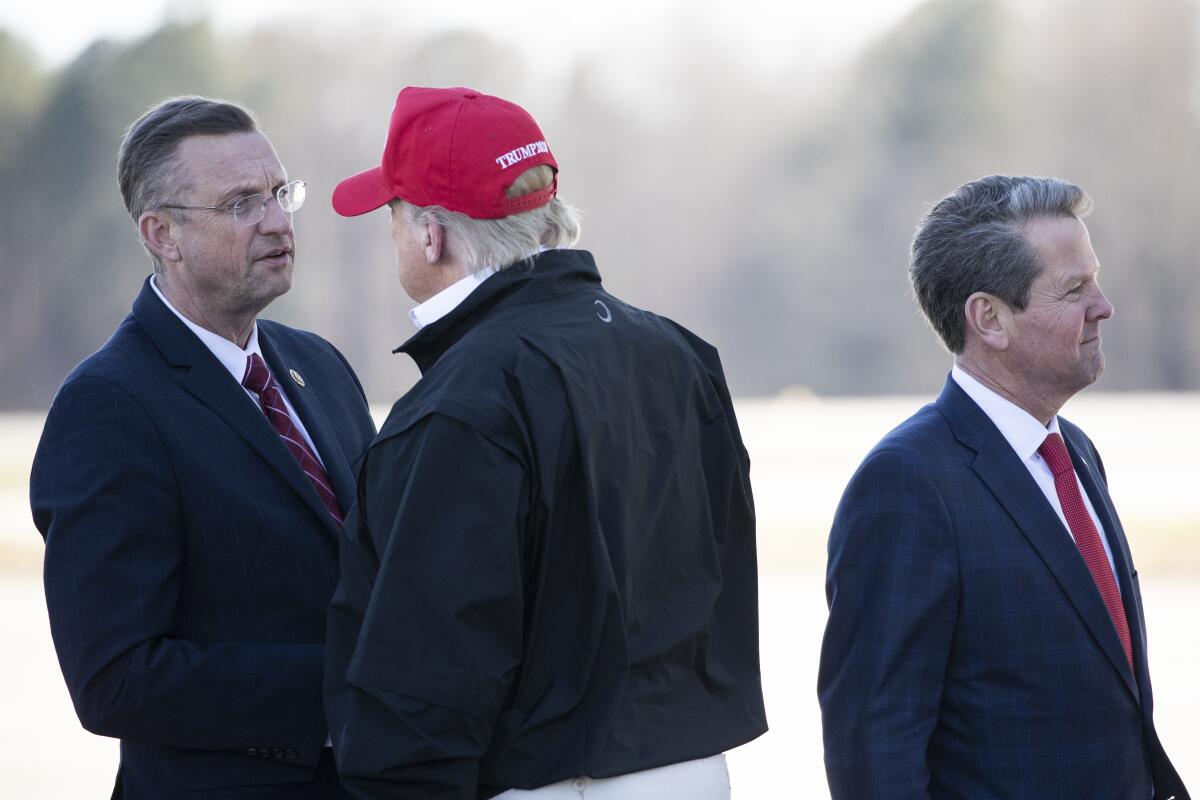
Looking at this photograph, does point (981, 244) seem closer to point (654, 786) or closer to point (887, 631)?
point (887, 631)

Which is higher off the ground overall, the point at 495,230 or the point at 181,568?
the point at 495,230

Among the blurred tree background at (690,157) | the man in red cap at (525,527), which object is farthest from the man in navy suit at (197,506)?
the blurred tree background at (690,157)

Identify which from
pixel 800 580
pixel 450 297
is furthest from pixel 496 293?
pixel 800 580

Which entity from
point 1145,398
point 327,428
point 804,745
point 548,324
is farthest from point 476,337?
point 1145,398

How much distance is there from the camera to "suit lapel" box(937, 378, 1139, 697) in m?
1.84

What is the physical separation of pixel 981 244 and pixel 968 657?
612 mm

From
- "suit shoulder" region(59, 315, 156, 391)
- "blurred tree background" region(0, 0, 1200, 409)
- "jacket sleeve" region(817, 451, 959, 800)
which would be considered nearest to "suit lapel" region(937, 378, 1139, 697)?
"jacket sleeve" region(817, 451, 959, 800)

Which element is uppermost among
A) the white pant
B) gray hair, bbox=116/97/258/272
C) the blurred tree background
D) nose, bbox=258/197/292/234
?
the blurred tree background

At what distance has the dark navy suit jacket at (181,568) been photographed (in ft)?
6.02

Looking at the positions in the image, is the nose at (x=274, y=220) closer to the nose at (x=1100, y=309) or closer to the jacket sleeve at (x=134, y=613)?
the jacket sleeve at (x=134, y=613)

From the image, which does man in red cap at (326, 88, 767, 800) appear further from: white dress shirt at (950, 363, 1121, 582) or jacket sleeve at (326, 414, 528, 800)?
white dress shirt at (950, 363, 1121, 582)

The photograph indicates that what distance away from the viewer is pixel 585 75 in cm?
1820

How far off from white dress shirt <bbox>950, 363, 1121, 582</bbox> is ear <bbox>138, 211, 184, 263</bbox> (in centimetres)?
124

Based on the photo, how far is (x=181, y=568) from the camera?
1923mm
